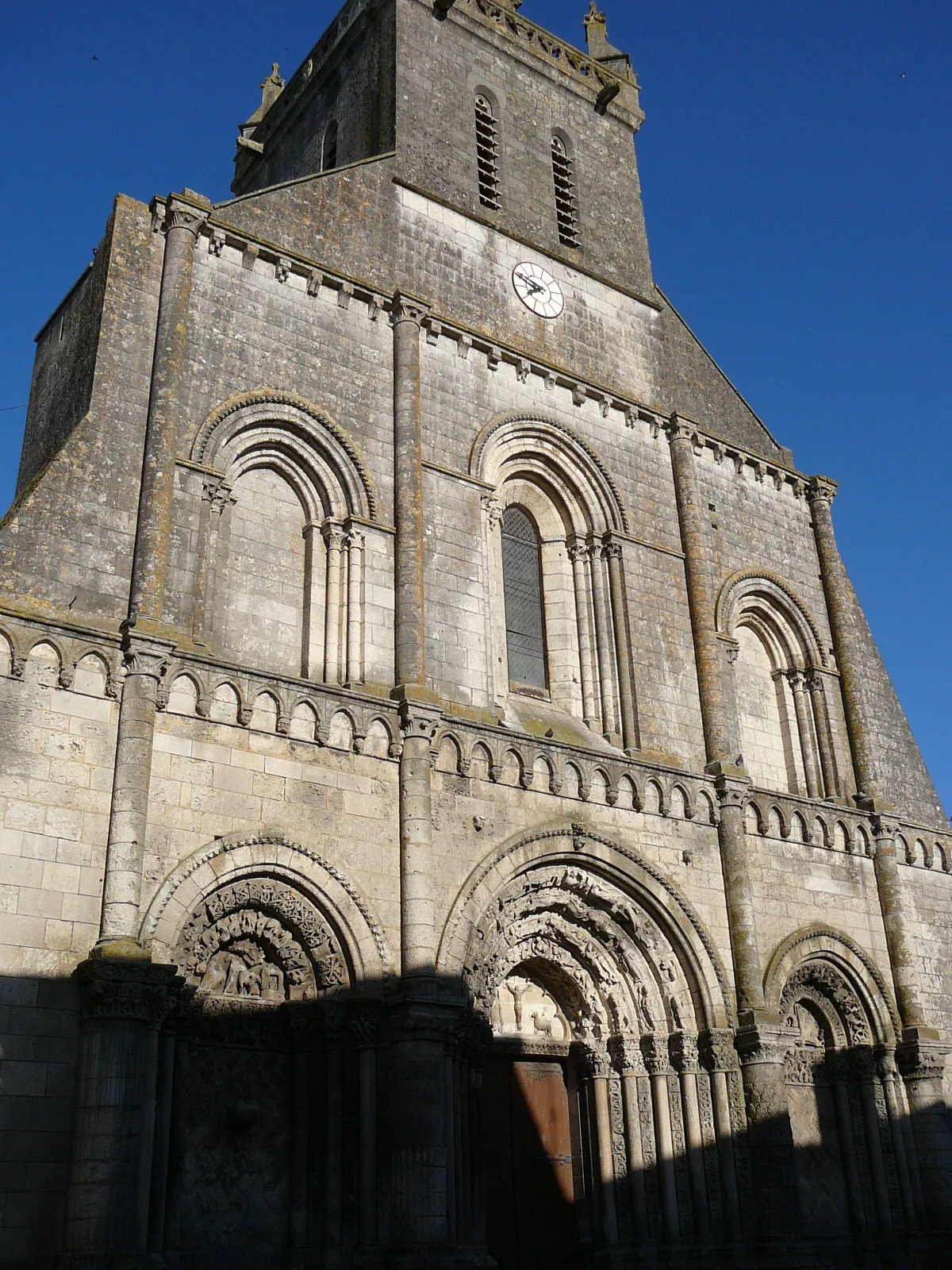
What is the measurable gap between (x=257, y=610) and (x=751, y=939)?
6.83 metres

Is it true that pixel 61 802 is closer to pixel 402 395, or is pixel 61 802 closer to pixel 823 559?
pixel 402 395

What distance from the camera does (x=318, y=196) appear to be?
15977mm

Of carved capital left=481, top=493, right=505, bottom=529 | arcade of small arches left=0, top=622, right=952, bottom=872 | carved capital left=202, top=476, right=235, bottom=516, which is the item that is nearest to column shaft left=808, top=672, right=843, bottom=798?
arcade of small arches left=0, top=622, right=952, bottom=872

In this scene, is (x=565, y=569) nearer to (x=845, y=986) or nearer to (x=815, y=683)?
(x=815, y=683)

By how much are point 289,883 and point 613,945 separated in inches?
173

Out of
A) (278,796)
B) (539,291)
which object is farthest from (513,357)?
(278,796)

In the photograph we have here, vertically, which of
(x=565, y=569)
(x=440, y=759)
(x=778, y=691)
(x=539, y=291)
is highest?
(x=539, y=291)

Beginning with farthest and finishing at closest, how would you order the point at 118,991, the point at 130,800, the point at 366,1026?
the point at 366,1026
the point at 130,800
the point at 118,991

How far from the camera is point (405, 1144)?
37.9 ft

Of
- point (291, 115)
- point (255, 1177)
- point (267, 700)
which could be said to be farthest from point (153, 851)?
point (291, 115)

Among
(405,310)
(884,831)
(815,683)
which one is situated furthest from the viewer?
(815,683)

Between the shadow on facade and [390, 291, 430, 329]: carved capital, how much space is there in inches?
310

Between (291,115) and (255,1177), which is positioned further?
(291,115)

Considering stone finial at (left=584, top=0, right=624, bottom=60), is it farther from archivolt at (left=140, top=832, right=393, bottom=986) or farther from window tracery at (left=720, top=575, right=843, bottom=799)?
archivolt at (left=140, top=832, right=393, bottom=986)
